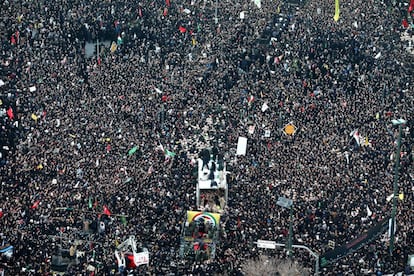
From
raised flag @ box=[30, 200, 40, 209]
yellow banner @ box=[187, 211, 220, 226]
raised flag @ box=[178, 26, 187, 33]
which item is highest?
raised flag @ box=[178, 26, 187, 33]

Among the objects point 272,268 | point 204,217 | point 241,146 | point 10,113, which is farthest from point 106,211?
point 10,113

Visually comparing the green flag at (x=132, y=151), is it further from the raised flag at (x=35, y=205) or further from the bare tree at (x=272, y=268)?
the bare tree at (x=272, y=268)

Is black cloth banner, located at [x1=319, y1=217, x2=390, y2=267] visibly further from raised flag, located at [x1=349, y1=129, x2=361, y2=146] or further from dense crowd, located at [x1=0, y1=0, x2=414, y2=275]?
raised flag, located at [x1=349, y1=129, x2=361, y2=146]

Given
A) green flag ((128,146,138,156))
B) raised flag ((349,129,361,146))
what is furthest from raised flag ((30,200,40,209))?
raised flag ((349,129,361,146))

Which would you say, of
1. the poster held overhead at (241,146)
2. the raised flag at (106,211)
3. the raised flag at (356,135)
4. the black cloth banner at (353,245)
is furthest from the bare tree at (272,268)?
the raised flag at (356,135)

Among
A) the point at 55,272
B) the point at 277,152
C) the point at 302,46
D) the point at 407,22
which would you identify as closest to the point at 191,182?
the point at 277,152

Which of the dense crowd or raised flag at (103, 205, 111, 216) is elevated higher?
the dense crowd

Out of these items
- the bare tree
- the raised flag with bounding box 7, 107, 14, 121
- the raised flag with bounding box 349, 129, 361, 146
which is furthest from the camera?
the raised flag with bounding box 7, 107, 14, 121
